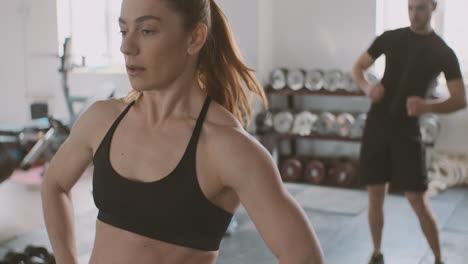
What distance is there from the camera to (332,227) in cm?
394

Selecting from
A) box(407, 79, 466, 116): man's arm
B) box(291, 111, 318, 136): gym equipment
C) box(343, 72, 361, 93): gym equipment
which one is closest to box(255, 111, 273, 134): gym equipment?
box(291, 111, 318, 136): gym equipment

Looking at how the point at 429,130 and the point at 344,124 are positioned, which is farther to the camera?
the point at 344,124

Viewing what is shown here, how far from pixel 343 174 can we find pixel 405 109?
7.33 ft

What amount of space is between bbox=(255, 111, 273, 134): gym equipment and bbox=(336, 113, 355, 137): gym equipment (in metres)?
0.55

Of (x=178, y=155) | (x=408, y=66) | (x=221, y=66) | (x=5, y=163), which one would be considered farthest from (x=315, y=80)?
(x=178, y=155)

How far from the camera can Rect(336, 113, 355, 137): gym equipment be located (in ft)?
16.8

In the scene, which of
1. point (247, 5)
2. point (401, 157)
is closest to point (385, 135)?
point (401, 157)

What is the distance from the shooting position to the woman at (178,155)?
87 cm

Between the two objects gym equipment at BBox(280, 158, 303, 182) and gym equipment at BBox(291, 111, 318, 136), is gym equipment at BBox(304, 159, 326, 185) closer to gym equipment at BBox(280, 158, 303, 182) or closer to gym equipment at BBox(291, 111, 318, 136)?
gym equipment at BBox(280, 158, 303, 182)

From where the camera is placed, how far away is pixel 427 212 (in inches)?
111

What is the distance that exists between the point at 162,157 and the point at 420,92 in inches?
84.4

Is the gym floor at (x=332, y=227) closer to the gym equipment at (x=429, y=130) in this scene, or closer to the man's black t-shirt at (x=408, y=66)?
the gym equipment at (x=429, y=130)

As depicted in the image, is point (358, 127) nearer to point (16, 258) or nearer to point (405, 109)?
point (405, 109)

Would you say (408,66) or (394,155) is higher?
(408,66)
